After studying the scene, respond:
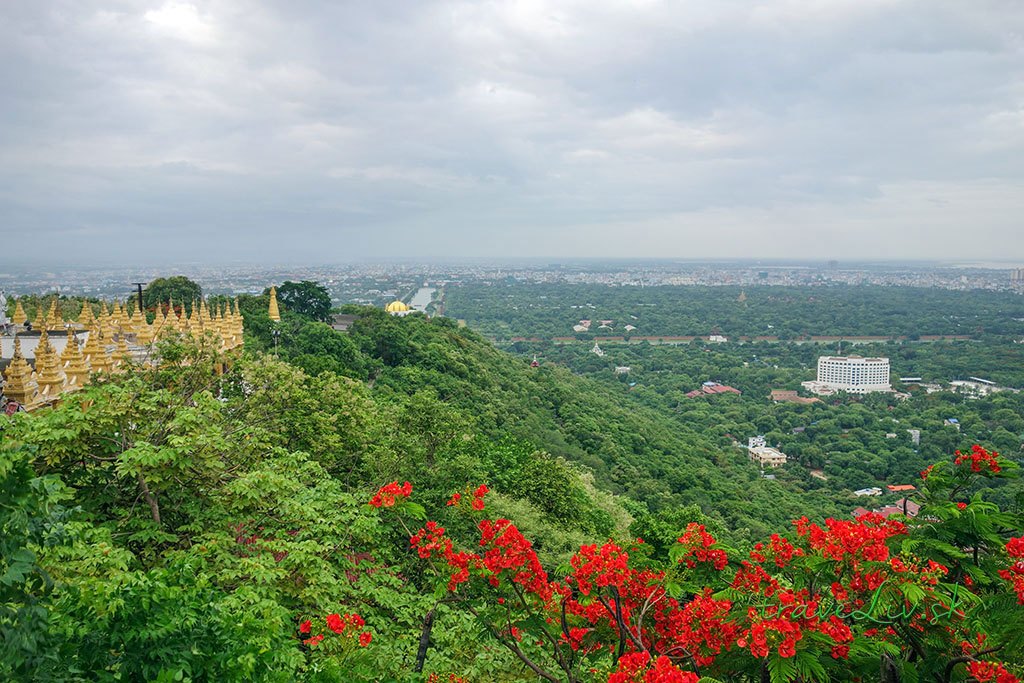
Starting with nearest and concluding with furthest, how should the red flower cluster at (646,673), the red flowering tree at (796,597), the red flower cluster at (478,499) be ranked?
the red flower cluster at (646,673)
the red flowering tree at (796,597)
the red flower cluster at (478,499)

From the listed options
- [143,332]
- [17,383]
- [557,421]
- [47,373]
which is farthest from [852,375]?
[17,383]

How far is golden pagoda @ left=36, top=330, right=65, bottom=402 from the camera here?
45.6ft

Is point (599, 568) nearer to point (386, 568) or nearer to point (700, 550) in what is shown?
point (700, 550)

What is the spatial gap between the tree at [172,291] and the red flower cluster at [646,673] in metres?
45.8

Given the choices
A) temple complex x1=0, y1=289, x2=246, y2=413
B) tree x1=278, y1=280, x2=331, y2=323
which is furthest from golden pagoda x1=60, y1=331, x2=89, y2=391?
tree x1=278, y1=280, x2=331, y2=323

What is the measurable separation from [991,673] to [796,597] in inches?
55.1

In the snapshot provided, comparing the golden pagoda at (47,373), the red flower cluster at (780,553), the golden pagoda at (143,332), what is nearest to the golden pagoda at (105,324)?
the golden pagoda at (143,332)

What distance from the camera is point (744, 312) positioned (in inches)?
5782

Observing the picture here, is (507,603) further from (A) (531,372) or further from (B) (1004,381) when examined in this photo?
(B) (1004,381)

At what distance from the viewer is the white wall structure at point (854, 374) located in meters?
79.0

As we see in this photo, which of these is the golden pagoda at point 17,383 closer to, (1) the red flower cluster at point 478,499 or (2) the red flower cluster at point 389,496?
(2) the red flower cluster at point 389,496

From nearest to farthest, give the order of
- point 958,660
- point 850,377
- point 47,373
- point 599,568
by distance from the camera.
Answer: point 958,660 < point 599,568 < point 47,373 < point 850,377

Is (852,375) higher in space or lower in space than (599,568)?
lower

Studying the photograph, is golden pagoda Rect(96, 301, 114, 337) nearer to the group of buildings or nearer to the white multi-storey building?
the group of buildings
